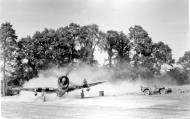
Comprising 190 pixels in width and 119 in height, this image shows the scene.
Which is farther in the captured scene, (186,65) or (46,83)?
(186,65)

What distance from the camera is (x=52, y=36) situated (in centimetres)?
7606

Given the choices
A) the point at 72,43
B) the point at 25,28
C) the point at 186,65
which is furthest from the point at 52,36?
the point at 25,28

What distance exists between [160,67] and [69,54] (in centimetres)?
2054

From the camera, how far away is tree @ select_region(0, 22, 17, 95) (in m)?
63.6

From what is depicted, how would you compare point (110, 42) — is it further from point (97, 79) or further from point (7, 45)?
point (7, 45)

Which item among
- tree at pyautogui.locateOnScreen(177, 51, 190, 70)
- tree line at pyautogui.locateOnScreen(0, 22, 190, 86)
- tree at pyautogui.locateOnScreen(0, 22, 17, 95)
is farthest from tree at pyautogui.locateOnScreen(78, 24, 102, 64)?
tree at pyautogui.locateOnScreen(177, 51, 190, 70)

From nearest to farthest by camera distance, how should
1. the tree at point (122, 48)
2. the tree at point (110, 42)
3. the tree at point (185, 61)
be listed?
the tree at point (110, 42) → the tree at point (122, 48) → the tree at point (185, 61)

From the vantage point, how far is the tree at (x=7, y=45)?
63594 mm

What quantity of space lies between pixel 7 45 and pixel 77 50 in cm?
1610

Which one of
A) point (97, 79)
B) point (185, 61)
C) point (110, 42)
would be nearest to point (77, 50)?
point (97, 79)

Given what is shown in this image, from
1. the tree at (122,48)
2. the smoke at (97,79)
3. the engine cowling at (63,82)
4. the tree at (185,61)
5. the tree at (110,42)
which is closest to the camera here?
the engine cowling at (63,82)

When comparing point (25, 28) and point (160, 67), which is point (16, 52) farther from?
point (25, 28)

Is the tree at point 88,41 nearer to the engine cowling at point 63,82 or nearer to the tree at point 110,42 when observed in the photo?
the tree at point 110,42

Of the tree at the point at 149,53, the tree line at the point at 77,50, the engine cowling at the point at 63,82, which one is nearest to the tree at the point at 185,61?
the tree line at the point at 77,50
